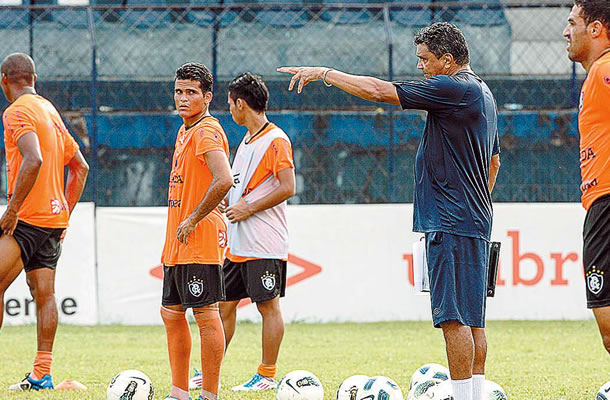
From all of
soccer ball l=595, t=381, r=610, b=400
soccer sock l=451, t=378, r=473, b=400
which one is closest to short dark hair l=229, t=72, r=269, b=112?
soccer sock l=451, t=378, r=473, b=400

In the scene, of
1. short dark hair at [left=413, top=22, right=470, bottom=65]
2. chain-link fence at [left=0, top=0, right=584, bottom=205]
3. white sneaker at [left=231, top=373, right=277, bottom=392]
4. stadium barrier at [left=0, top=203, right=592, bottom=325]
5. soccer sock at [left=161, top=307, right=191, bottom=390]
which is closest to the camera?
short dark hair at [left=413, top=22, right=470, bottom=65]

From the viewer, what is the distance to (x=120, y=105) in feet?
38.5

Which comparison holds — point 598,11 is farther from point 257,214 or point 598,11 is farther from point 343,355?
point 343,355

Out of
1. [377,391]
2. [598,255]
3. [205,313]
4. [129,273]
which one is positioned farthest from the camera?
[129,273]

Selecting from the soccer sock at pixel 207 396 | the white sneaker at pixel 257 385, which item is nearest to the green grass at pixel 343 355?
the white sneaker at pixel 257 385

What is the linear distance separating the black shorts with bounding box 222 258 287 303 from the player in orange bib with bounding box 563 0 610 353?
2668 mm

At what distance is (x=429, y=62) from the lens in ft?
16.4

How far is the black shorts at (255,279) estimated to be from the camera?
6.71 meters

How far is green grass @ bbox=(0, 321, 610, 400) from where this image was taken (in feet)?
21.6

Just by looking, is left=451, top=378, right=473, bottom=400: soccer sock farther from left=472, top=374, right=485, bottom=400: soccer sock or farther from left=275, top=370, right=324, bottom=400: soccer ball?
left=275, top=370, right=324, bottom=400: soccer ball

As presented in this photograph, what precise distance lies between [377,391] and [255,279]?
169 centimetres

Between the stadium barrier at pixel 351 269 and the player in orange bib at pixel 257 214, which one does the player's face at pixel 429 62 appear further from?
the stadium barrier at pixel 351 269

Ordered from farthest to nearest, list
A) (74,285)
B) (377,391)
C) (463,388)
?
(74,285) < (377,391) < (463,388)

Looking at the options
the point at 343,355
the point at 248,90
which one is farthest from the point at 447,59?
the point at 343,355
